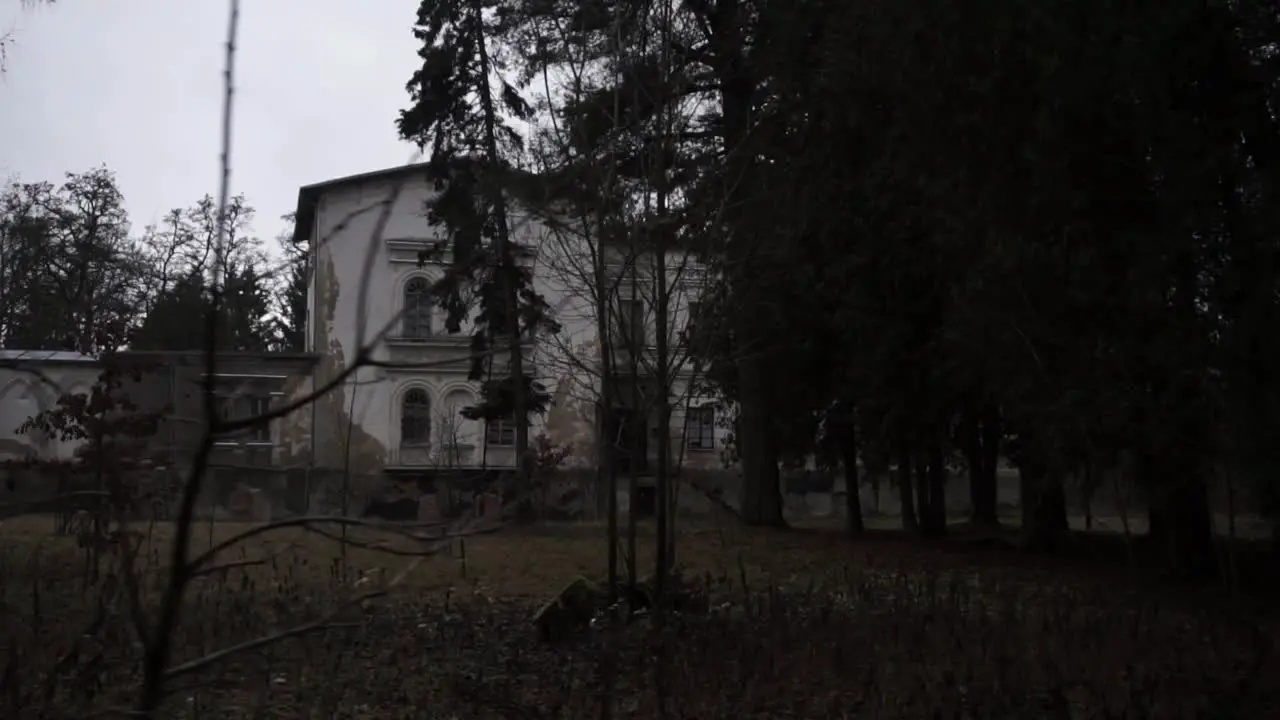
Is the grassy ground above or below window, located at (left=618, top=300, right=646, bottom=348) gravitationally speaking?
below

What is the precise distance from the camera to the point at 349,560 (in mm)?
14977

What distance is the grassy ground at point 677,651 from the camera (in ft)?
24.1

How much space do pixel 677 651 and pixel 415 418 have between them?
107 ft

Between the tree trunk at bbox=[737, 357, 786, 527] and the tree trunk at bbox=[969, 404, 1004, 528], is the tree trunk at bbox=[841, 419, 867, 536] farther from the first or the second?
the tree trunk at bbox=[737, 357, 786, 527]

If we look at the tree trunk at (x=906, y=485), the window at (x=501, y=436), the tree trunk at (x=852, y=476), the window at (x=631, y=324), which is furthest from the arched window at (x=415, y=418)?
the window at (x=631, y=324)

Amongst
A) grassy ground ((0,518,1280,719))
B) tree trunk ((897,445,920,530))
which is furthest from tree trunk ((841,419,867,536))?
grassy ground ((0,518,1280,719))

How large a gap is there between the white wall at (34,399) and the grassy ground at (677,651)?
0.94 meters

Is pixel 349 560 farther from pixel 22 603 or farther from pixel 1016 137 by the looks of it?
pixel 1016 137

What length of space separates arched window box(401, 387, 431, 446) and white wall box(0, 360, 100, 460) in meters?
10.7

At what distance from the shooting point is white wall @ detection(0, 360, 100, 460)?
3.85m

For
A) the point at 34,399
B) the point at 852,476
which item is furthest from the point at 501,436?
the point at 34,399

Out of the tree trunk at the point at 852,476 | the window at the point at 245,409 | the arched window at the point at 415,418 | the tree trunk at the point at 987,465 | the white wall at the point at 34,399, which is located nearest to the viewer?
the window at the point at 245,409

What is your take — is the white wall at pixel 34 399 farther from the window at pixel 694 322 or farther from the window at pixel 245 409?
the window at pixel 694 322

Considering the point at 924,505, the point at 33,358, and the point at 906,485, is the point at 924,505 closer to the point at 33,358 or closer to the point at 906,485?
the point at 906,485
